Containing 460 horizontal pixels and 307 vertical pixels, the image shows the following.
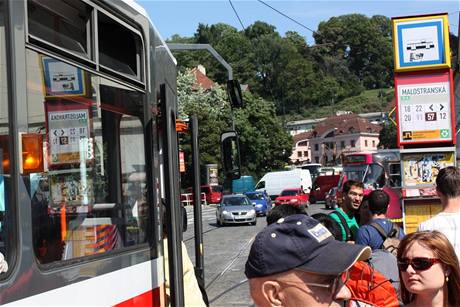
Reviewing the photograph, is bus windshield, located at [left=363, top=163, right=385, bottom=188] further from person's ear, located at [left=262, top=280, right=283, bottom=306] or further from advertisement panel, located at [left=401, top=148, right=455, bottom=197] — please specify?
person's ear, located at [left=262, top=280, right=283, bottom=306]

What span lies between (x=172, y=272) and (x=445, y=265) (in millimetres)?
1428

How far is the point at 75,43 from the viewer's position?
2.95 meters

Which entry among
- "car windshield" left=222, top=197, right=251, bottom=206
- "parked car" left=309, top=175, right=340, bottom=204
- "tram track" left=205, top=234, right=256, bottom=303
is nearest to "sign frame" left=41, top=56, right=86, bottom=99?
"tram track" left=205, top=234, right=256, bottom=303

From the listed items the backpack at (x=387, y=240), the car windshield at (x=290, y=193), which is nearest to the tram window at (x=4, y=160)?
the backpack at (x=387, y=240)

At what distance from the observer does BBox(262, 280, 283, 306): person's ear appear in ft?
5.97

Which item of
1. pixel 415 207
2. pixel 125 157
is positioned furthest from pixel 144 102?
pixel 415 207

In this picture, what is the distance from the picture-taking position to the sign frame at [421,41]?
7.43m

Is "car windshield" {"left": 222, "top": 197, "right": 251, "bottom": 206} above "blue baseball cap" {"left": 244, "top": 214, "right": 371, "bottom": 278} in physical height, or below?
below

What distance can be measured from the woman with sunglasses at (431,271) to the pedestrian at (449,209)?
1030mm

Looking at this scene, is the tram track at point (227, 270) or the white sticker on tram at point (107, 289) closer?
the white sticker on tram at point (107, 289)

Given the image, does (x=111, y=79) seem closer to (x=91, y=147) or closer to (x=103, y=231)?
(x=91, y=147)

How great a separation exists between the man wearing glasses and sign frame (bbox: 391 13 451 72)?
6036mm

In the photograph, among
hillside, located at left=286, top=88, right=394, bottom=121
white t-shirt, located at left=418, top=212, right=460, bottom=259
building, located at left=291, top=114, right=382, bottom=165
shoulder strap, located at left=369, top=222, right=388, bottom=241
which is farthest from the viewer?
hillside, located at left=286, top=88, right=394, bottom=121

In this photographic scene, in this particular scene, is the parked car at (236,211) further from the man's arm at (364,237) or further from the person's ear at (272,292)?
the person's ear at (272,292)
